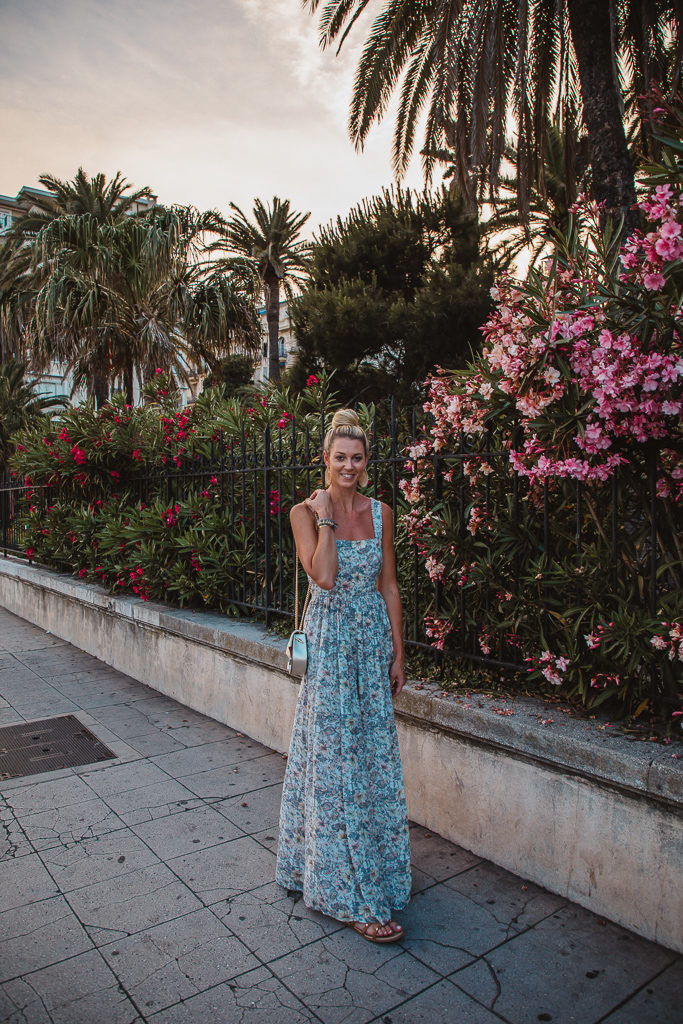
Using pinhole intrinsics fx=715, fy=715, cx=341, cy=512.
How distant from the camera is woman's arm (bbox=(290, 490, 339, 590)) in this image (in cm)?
274

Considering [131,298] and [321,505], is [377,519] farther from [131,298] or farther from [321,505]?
[131,298]

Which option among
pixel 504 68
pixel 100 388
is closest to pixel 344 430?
pixel 504 68

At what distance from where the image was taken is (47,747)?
457 cm

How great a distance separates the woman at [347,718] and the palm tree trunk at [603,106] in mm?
7977

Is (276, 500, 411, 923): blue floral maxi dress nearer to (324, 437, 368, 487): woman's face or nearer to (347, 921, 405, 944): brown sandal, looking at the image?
(347, 921, 405, 944): brown sandal

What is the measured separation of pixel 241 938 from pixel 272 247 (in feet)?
91.6

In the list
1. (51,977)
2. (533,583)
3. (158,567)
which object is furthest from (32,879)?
(158,567)

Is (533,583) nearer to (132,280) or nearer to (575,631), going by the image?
(575,631)

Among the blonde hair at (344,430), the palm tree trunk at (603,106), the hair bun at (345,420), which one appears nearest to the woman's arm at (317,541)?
the blonde hair at (344,430)

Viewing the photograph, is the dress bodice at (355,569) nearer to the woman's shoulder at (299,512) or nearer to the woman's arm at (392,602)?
the woman's arm at (392,602)

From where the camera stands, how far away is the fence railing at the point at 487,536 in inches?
111

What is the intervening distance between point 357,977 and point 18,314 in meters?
23.3

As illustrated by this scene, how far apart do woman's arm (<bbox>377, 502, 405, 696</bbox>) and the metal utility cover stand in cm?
232

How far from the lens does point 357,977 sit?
238 centimetres
